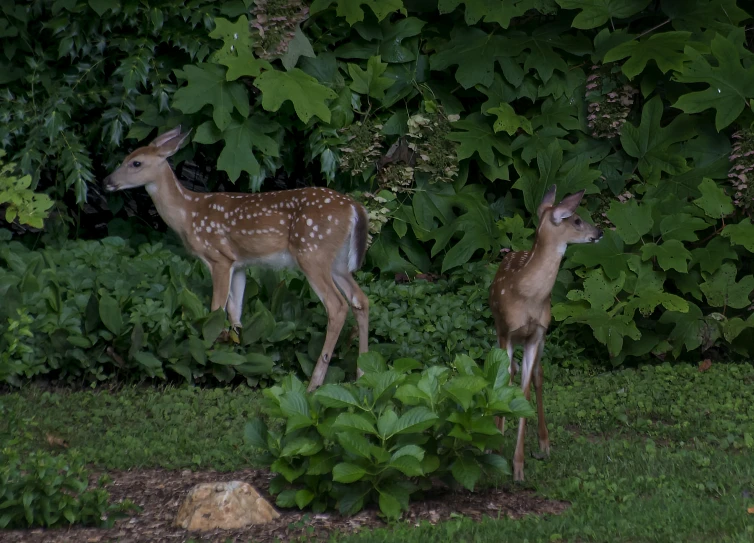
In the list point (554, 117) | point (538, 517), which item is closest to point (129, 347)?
point (538, 517)

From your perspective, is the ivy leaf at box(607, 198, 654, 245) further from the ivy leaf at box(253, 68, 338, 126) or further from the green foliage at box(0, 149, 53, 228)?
the green foliage at box(0, 149, 53, 228)

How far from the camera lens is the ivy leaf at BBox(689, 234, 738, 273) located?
8.24m

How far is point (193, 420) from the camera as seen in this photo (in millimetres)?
6453

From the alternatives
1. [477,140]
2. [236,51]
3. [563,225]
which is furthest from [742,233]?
[236,51]

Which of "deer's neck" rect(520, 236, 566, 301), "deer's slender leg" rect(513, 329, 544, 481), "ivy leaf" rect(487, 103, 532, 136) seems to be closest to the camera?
"deer's slender leg" rect(513, 329, 544, 481)

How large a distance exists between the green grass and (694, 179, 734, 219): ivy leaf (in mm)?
1211

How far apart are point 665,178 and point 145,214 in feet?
15.9

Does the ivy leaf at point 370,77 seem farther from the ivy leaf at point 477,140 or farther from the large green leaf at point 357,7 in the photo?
the ivy leaf at point 477,140

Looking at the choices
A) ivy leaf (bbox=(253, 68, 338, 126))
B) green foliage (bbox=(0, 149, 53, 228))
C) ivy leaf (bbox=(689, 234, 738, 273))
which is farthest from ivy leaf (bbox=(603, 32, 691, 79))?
green foliage (bbox=(0, 149, 53, 228))

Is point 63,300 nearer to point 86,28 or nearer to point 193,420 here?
point 193,420

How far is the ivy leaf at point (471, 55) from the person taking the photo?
8.77 metres

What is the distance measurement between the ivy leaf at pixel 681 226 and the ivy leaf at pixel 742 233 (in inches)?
7.2

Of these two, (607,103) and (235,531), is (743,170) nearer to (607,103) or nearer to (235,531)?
(607,103)

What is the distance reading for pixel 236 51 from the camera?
8461 mm
